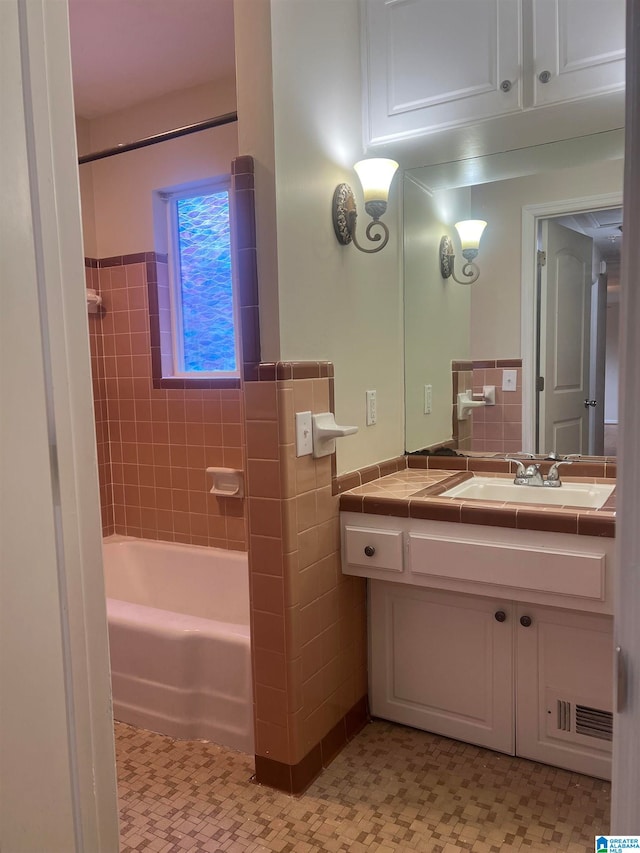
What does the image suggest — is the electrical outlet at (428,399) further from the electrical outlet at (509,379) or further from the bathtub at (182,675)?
the bathtub at (182,675)

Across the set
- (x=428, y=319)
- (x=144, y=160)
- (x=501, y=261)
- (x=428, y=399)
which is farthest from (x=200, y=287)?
(x=501, y=261)

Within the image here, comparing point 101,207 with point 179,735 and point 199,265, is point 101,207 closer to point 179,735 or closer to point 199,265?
point 199,265

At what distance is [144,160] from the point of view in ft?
9.27

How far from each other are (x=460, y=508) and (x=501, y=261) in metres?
1.01

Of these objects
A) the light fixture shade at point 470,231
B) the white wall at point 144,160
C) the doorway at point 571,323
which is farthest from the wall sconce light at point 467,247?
the white wall at point 144,160

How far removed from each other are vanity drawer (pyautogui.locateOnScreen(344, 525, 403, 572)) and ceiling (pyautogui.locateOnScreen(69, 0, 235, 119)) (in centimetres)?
186

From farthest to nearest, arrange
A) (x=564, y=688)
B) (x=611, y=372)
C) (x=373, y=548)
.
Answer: (x=611, y=372) → (x=373, y=548) → (x=564, y=688)

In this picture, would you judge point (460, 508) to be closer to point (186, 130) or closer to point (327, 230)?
point (327, 230)

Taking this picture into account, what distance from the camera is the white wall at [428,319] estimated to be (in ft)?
7.70

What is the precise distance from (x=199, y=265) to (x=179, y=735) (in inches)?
77.7

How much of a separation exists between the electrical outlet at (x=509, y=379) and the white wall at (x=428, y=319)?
0.53 ft

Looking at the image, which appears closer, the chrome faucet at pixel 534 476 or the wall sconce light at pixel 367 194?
the wall sconce light at pixel 367 194

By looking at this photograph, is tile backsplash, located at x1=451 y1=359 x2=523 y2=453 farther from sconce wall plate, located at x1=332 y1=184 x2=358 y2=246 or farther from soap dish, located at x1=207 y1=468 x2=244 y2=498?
soap dish, located at x1=207 y1=468 x2=244 y2=498

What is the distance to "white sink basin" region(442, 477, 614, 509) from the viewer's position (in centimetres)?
198
